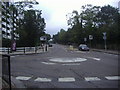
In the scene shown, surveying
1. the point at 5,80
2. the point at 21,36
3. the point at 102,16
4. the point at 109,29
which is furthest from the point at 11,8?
the point at 5,80

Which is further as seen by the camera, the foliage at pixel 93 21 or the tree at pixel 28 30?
the foliage at pixel 93 21

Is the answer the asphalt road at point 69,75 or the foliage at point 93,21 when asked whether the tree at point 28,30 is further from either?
the asphalt road at point 69,75

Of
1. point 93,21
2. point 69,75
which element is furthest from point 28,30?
point 69,75

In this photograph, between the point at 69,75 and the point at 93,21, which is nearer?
the point at 69,75

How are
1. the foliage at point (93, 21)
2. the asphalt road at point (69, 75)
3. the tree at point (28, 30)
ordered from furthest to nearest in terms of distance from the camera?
the foliage at point (93, 21) < the tree at point (28, 30) < the asphalt road at point (69, 75)

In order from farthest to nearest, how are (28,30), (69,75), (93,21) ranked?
(93,21) < (28,30) < (69,75)

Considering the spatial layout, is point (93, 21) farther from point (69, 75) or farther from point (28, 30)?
point (69, 75)

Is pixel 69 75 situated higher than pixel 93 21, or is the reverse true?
pixel 93 21

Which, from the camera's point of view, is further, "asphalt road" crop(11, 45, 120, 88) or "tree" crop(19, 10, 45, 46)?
"tree" crop(19, 10, 45, 46)

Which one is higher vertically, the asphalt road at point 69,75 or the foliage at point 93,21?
the foliage at point 93,21

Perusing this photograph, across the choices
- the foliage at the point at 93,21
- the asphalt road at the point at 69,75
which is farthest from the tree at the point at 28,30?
the asphalt road at the point at 69,75

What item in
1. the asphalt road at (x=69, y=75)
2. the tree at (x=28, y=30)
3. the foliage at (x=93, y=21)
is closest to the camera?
the asphalt road at (x=69, y=75)

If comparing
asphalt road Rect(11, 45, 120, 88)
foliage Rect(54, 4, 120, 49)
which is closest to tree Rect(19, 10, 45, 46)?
foliage Rect(54, 4, 120, 49)

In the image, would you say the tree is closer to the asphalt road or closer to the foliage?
the foliage
